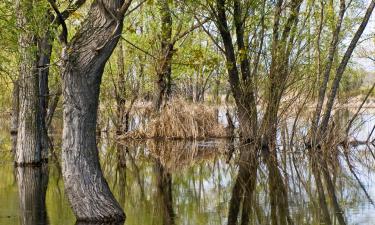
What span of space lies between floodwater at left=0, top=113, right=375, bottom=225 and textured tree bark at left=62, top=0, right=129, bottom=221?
0.40 meters

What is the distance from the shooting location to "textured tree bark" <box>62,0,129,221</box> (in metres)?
7.70

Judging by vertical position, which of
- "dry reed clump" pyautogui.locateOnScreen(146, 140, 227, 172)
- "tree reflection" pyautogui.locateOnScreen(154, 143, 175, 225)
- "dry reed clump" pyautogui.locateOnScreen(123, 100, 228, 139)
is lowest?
"tree reflection" pyautogui.locateOnScreen(154, 143, 175, 225)

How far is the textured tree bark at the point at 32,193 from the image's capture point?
8.22 meters

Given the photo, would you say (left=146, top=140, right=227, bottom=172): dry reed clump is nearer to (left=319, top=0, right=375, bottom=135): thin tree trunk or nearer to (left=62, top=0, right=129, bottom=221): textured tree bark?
(left=319, top=0, right=375, bottom=135): thin tree trunk

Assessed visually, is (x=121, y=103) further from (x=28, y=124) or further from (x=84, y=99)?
(x=84, y=99)

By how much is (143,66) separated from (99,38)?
660 inches

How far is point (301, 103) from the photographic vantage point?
16.8m

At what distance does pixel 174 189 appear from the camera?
1102 cm

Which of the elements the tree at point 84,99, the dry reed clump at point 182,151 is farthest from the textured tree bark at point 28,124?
the tree at point 84,99

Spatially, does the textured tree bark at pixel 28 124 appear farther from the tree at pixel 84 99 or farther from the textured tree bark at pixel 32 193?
the tree at pixel 84 99

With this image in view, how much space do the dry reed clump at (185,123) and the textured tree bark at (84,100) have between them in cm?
1355

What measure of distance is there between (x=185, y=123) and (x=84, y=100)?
14.2 metres

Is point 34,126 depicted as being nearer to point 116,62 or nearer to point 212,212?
point 212,212

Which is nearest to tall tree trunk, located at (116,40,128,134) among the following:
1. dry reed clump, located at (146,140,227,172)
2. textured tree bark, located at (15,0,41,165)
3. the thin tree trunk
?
dry reed clump, located at (146,140,227,172)
